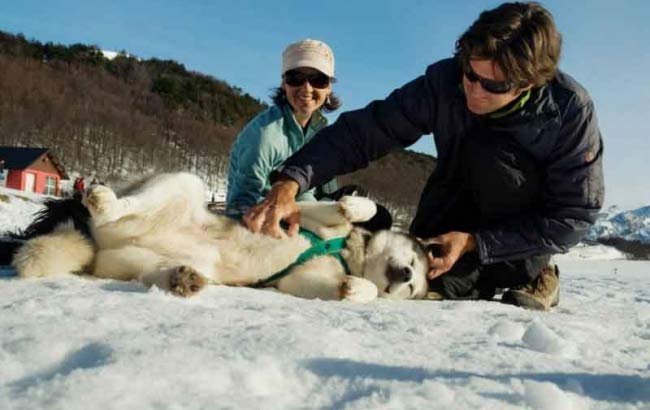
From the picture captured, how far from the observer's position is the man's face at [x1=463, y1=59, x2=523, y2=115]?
9.06 feet

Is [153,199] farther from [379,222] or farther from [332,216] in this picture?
[379,222]

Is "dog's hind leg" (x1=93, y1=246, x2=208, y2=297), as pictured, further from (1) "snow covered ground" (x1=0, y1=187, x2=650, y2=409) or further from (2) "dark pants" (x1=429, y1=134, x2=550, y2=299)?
(2) "dark pants" (x1=429, y1=134, x2=550, y2=299)

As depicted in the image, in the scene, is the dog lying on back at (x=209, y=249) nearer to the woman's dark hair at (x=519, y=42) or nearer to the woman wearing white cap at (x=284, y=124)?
the woman wearing white cap at (x=284, y=124)

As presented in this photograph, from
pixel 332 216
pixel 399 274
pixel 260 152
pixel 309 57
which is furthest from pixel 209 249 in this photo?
pixel 309 57

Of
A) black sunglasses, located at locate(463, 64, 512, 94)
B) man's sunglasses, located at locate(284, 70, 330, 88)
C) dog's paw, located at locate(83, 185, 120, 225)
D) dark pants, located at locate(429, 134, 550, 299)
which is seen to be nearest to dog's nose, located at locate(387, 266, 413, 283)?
dark pants, located at locate(429, 134, 550, 299)

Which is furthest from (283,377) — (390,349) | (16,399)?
(16,399)

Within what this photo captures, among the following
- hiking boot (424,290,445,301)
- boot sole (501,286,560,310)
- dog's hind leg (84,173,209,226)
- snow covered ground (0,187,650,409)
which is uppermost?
dog's hind leg (84,173,209,226)

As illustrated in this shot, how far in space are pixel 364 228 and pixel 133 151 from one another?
5183cm

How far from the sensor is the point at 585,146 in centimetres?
296

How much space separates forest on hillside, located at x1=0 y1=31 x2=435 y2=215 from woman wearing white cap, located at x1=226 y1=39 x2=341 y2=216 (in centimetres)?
2665

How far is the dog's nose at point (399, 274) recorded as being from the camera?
3.20 meters

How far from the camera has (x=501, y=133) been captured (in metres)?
3.16

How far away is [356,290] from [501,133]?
1252mm

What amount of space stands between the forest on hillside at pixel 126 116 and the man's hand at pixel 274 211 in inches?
1103
